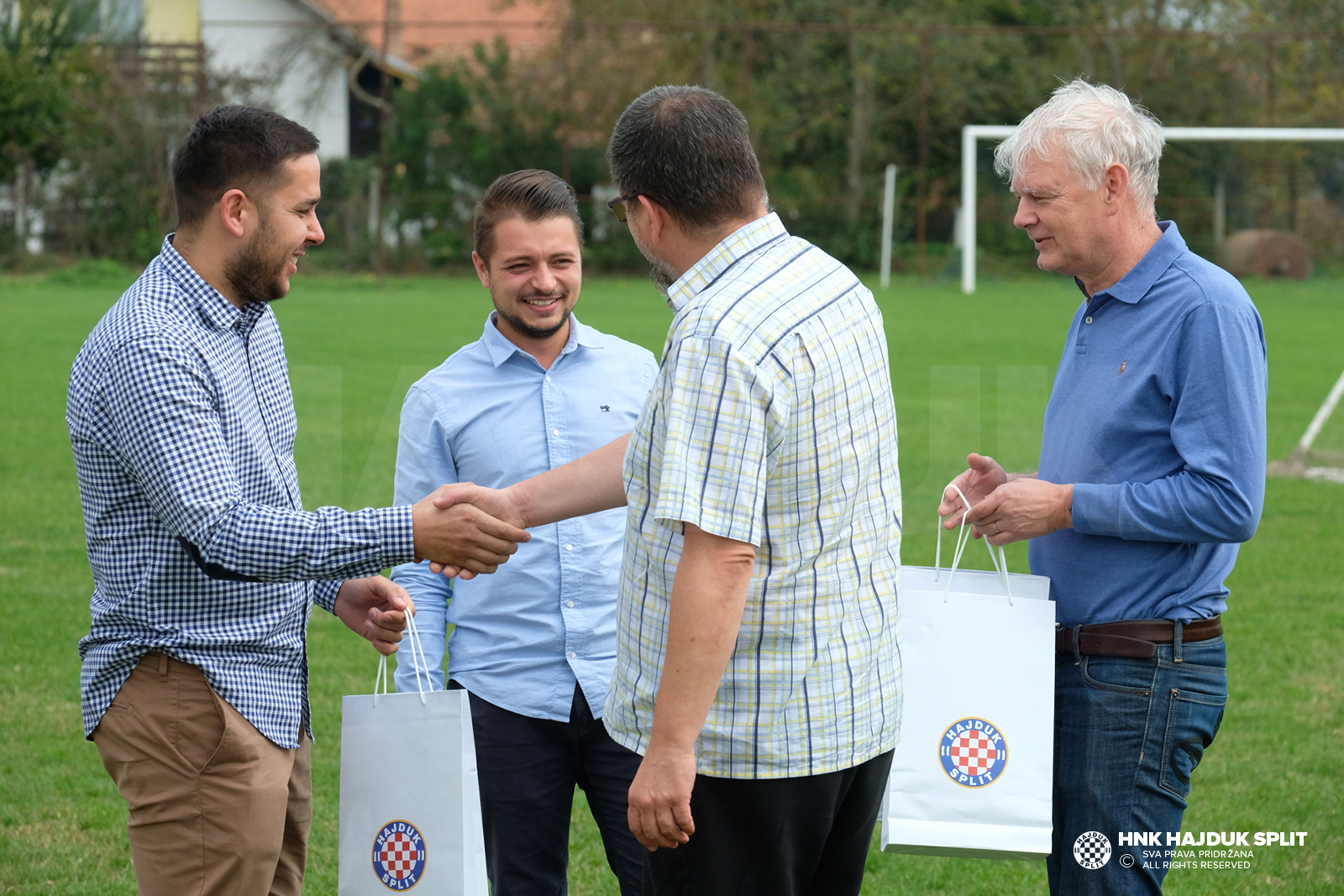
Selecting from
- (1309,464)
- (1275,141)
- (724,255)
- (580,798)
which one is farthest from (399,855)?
(1275,141)

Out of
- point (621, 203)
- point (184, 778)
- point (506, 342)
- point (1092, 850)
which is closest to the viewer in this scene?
point (621, 203)

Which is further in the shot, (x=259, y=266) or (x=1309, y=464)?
(x=1309, y=464)

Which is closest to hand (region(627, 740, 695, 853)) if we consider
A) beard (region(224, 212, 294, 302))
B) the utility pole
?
beard (region(224, 212, 294, 302))

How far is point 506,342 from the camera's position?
10.9 feet

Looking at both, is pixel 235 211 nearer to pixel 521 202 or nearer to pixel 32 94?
pixel 521 202

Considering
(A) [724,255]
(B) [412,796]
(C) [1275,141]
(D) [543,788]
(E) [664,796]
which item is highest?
(C) [1275,141]

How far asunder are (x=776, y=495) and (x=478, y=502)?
2.74ft

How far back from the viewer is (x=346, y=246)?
2794 centimetres

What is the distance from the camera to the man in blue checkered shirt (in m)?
2.44

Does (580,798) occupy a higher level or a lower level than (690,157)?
lower

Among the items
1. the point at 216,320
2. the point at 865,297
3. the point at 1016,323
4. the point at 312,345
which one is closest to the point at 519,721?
the point at 216,320

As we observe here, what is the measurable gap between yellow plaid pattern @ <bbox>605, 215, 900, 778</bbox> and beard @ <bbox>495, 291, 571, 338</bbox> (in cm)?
104

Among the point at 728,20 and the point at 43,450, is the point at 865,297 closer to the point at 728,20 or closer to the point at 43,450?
the point at 43,450

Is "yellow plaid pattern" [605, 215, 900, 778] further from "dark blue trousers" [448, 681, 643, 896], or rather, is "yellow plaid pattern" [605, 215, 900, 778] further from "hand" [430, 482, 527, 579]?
"dark blue trousers" [448, 681, 643, 896]
